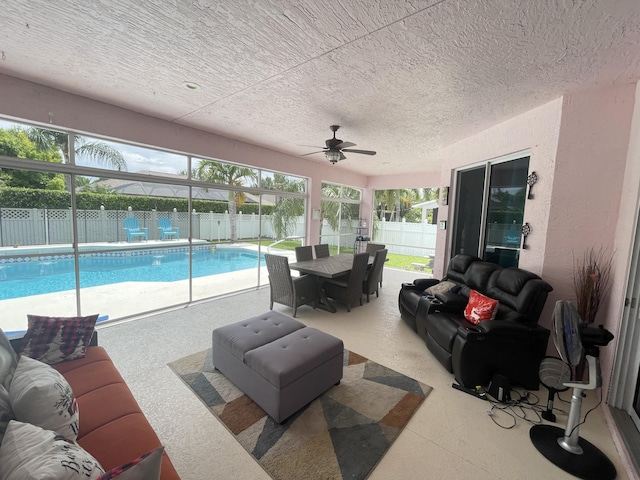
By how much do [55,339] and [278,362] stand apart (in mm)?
1512

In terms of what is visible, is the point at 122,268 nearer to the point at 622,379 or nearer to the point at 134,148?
the point at 134,148

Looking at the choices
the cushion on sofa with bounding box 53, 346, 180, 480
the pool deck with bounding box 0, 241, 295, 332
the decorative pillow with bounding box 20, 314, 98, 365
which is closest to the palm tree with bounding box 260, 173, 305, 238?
the pool deck with bounding box 0, 241, 295, 332

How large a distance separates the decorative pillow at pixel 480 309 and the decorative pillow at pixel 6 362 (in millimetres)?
3354

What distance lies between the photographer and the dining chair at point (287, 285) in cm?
382

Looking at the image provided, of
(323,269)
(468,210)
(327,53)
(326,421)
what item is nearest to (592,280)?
(468,210)

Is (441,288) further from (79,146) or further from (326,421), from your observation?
(79,146)

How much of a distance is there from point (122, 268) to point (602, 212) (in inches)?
263

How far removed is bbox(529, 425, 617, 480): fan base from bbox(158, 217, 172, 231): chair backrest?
4724mm

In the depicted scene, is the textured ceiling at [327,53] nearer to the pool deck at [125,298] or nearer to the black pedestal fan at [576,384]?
the black pedestal fan at [576,384]

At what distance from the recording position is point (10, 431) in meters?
0.91

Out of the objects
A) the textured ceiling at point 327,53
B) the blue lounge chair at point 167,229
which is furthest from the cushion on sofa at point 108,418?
the blue lounge chair at point 167,229

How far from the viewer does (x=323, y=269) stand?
394 cm

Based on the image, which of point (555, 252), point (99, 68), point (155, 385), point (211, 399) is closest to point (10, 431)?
point (211, 399)

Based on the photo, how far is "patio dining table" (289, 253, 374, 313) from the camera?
3846mm
